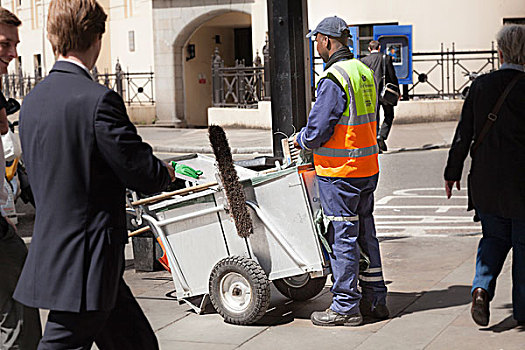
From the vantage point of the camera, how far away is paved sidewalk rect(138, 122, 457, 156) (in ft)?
57.9

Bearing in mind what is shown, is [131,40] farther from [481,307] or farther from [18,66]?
[481,307]

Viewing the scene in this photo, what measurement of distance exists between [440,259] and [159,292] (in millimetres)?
2472

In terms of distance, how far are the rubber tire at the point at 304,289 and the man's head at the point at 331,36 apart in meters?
1.61

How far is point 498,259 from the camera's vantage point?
5355 mm

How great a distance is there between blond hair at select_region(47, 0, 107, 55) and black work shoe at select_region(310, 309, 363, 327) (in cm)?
283

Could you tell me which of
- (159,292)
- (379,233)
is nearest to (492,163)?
(159,292)

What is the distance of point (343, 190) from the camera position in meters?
5.49

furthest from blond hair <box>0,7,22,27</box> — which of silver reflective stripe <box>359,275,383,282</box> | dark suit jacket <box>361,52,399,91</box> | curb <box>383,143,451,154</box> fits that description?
curb <box>383,143,451,154</box>

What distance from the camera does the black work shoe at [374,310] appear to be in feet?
18.7

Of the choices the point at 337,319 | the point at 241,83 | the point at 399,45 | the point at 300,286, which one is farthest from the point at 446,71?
the point at 337,319

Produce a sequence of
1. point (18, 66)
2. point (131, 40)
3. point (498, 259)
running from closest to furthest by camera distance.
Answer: point (498, 259) < point (131, 40) < point (18, 66)

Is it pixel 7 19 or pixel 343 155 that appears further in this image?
pixel 343 155

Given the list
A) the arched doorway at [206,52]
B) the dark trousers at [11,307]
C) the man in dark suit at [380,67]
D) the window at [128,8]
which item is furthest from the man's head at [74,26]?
the window at [128,8]

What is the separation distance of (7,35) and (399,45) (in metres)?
18.0
